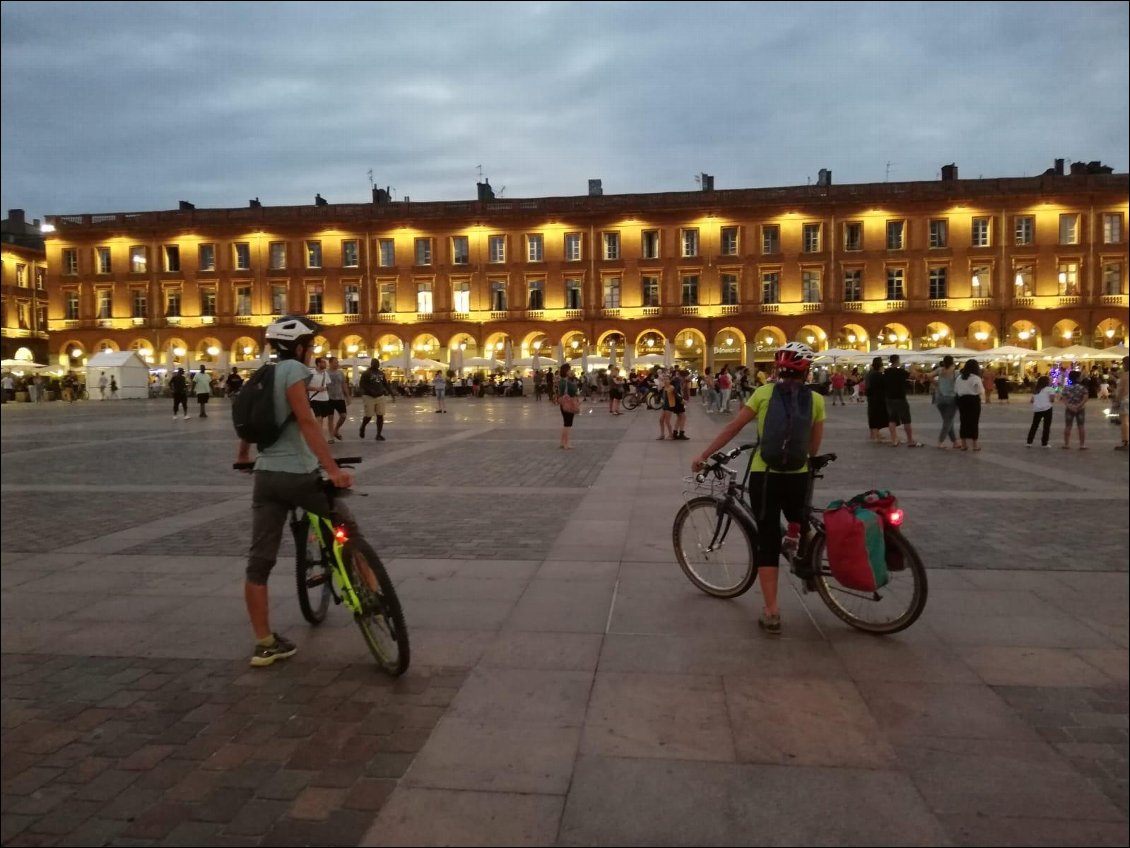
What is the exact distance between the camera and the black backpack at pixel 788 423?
3613mm

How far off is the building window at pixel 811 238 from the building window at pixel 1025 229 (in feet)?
33.8

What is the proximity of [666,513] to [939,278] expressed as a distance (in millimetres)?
43890

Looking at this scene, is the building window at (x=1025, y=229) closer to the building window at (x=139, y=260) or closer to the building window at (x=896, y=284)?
the building window at (x=896, y=284)

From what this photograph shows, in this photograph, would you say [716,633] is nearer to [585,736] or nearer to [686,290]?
[585,736]

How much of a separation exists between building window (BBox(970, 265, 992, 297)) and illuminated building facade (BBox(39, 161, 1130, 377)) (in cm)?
8

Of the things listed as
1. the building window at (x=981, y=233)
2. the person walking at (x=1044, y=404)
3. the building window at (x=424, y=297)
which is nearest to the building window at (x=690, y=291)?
the building window at (x=981, y=233)

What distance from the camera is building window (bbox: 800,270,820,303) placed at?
152 feet

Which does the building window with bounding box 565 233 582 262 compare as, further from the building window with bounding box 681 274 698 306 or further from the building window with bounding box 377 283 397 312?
the building window with bounding box 377 283 397 312

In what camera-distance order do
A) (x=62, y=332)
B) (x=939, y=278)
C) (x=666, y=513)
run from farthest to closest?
(x=62, y=332) < (x=939, y=278) < (x=666, y=513)

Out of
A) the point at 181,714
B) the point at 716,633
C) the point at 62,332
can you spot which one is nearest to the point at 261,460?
the point at 181,714

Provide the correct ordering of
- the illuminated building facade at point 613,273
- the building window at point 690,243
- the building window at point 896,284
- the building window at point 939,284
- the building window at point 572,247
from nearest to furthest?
the illuminated building facade at point 613,273 < the building window at point 939,284 < the building window at point 896,284 < the building window at point 690,243 < the building window at point 572,247

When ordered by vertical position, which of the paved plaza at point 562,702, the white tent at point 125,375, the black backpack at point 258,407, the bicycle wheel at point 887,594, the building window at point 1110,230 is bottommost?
the paved plaza at point 562,702

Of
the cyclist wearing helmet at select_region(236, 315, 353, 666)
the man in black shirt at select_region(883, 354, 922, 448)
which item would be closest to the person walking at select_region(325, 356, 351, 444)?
the man in black shirt at select_region(883, 354, 922, 448)

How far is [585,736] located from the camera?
2834 mm
